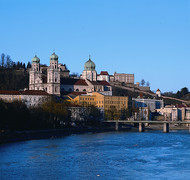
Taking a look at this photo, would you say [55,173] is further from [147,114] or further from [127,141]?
[147,114]

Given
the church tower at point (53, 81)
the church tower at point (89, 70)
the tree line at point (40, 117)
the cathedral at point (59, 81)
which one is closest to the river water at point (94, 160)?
the tree line at point (40, 117)

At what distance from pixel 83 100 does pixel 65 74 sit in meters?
41.8

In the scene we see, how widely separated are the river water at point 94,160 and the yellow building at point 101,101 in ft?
171

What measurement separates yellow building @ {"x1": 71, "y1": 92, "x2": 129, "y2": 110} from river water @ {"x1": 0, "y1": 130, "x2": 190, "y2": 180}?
52157 millimetres

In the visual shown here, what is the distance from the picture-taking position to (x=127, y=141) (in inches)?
2768

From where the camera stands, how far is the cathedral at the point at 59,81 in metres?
120

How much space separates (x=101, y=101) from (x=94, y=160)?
69.8 m

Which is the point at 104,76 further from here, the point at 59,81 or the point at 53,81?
the point at 53,81

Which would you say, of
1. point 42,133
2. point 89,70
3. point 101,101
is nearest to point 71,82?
point 89,70

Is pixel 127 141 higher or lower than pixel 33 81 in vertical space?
lower

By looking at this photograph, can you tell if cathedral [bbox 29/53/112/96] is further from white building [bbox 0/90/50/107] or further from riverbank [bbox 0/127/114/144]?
riverbank [bbox 0/127/114/144]

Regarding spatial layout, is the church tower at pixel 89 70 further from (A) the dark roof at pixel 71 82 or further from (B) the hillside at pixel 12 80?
(B) the hillside at pixel 12 80

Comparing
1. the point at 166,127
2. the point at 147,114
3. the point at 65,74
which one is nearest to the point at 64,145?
the point at 166,127

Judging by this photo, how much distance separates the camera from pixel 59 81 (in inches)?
4754
